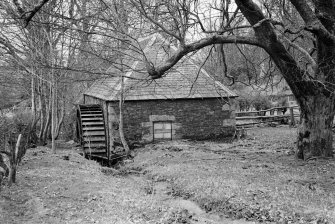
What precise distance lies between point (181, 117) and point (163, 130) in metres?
1.06

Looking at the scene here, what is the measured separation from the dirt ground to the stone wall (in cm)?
432

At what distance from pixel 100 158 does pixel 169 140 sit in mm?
3365

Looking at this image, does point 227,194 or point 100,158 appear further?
point 100,158

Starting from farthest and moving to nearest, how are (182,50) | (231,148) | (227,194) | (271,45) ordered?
(231,148) → (271,45) → (182,50) → (227,194)

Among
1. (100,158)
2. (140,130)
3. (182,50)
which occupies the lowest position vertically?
(100,158)

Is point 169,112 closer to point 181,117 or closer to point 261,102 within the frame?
point 181,117

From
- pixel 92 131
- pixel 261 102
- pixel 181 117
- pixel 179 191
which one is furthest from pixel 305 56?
pixel 261 102

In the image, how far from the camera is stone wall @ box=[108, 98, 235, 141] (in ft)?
59.4

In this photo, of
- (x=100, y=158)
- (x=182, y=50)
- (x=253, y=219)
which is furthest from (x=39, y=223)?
(x=100, y=158)

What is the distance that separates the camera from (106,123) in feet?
60.8

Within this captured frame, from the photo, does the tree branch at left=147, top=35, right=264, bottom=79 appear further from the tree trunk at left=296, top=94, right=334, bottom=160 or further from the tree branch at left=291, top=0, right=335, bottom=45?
the tree trunk at left=296, top=94, right=334, bottom=160

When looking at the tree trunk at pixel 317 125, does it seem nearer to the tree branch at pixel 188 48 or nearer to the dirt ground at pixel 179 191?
the dirt ground at pixel 179 191

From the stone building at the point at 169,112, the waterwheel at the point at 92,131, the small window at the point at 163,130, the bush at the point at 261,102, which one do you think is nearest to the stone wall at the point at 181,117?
the stone building at the point at 169,112

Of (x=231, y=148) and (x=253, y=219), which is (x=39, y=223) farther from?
(x=231, y=148)
